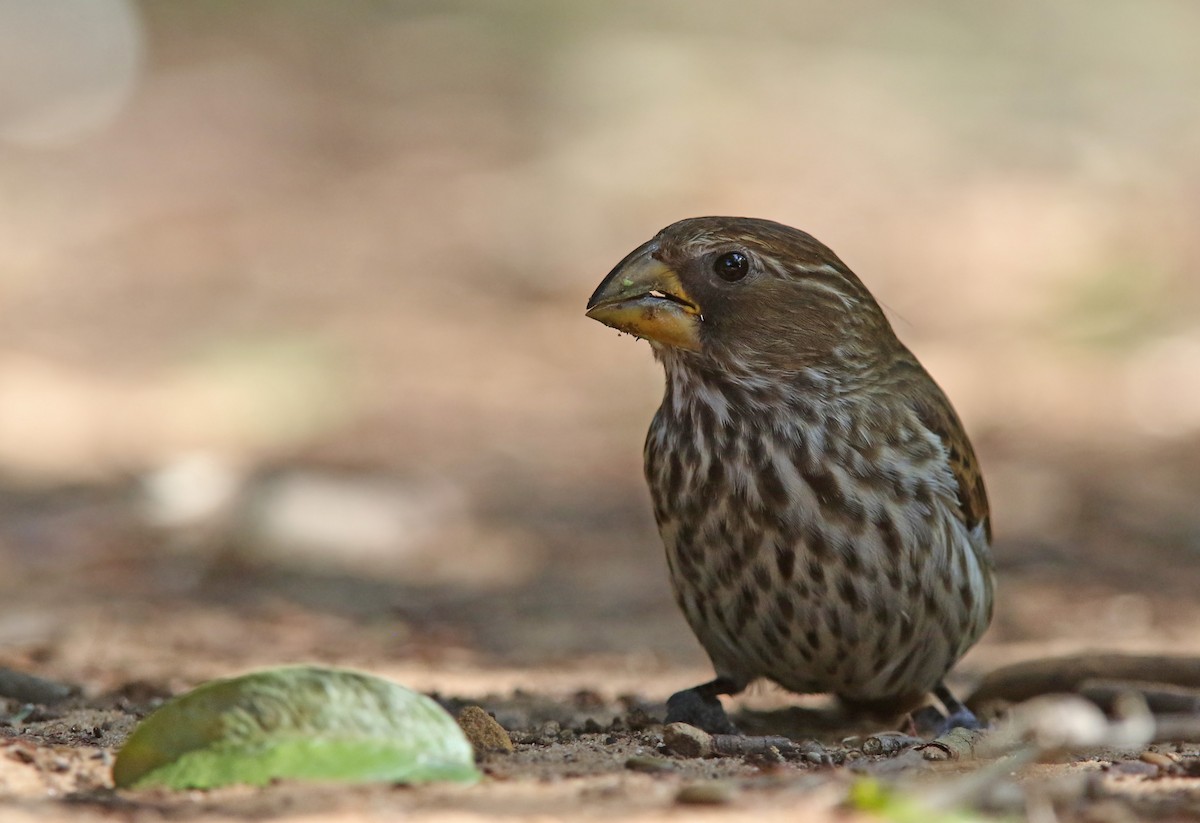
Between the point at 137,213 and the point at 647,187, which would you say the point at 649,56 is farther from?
the point at 137,213

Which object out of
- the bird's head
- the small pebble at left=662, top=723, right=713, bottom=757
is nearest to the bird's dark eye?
the bird's head

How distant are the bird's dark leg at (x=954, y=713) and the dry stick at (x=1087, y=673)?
0.13 m

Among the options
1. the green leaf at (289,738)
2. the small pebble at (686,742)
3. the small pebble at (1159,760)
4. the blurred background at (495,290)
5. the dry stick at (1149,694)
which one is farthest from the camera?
the blurred background at (495,290)

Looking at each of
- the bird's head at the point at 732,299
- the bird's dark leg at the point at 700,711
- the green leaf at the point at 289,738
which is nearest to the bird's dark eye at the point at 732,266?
the bird's head at the point at 732,299

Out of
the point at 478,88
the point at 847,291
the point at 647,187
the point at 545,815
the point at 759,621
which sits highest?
the point at 478,88

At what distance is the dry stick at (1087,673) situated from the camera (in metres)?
4.16

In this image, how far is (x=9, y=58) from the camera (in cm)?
1541

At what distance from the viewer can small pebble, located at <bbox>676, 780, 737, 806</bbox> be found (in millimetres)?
2523

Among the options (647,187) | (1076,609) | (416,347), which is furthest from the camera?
(647,187)

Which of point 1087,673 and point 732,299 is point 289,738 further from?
point 1087,673

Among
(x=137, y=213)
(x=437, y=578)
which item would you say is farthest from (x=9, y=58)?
(x=437, y=578)

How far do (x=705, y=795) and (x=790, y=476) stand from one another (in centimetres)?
129

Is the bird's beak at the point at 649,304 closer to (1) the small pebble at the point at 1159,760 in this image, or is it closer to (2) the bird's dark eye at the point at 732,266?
(2) the bird's dark eye at the point at 732,266

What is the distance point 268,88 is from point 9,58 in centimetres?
242
